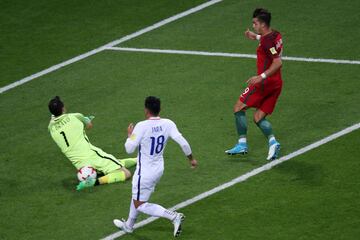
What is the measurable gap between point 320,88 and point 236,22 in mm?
4150

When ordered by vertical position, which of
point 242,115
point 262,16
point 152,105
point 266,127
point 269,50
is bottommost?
point 266,127

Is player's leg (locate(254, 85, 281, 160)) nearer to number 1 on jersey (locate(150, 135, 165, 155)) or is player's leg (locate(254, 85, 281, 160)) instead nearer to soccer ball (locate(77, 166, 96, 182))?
soccer ball (locate(77, 166, 96, 182))

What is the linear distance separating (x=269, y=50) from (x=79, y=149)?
339 cm

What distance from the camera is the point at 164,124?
13.7 m

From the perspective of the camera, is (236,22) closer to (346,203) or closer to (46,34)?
(46,34)

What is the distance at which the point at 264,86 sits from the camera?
1602cm

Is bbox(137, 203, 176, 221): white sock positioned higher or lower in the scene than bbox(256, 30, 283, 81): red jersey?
lower

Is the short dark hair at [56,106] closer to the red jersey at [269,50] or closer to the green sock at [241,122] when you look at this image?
the green sock at [241,122]

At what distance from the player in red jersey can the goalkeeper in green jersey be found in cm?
196

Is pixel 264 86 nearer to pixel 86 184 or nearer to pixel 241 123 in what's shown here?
pixel 241 123

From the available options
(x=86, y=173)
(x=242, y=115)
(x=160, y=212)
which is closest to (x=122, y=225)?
(x=160, y=212)

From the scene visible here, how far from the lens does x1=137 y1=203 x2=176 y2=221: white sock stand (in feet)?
44.8

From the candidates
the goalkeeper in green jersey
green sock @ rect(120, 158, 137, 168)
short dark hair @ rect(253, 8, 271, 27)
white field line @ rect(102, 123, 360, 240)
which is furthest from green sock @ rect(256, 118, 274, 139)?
the goalkeeper in green jersey

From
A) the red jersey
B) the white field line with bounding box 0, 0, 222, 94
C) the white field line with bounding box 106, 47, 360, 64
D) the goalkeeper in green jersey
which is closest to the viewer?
the red jersey
